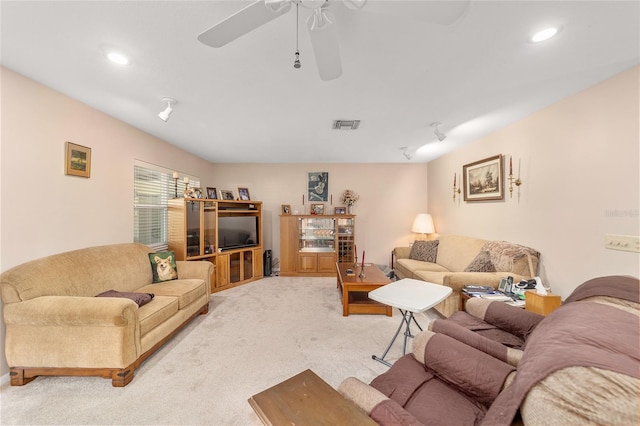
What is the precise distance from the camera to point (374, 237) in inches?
211

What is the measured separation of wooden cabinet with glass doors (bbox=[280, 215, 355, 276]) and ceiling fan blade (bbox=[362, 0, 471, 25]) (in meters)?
4.03

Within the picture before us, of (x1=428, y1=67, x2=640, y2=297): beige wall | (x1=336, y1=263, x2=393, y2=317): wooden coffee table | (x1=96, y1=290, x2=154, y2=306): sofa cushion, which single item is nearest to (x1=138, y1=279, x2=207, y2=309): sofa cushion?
(x1=96, y1=290, x2=154, y2=306): sofa cushion

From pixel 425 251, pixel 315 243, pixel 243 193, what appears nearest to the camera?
pixel 425 251

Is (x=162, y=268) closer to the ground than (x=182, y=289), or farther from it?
farther from it

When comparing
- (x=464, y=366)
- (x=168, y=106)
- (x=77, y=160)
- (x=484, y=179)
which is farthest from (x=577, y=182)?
(x=77, y=160)

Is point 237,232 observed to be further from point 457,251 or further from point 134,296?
point 457,251

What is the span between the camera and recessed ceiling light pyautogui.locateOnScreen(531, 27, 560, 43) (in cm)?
143

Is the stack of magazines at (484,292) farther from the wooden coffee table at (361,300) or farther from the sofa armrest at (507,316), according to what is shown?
the wooden coffee table at (361,300)

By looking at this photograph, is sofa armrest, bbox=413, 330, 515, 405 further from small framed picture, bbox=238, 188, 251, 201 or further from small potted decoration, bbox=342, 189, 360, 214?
small framed picture, bbox=238, 188, 251, 201

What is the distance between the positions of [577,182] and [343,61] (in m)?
2.44

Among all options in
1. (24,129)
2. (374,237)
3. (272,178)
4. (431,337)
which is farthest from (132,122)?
(374,237)

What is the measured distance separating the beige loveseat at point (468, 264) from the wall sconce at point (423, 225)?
481 millimetres

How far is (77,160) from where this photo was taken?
7.88 feet

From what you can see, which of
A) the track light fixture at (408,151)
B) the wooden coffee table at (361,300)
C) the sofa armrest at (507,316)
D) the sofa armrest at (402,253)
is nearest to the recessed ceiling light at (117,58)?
the wooden coffee table at (361,300)
